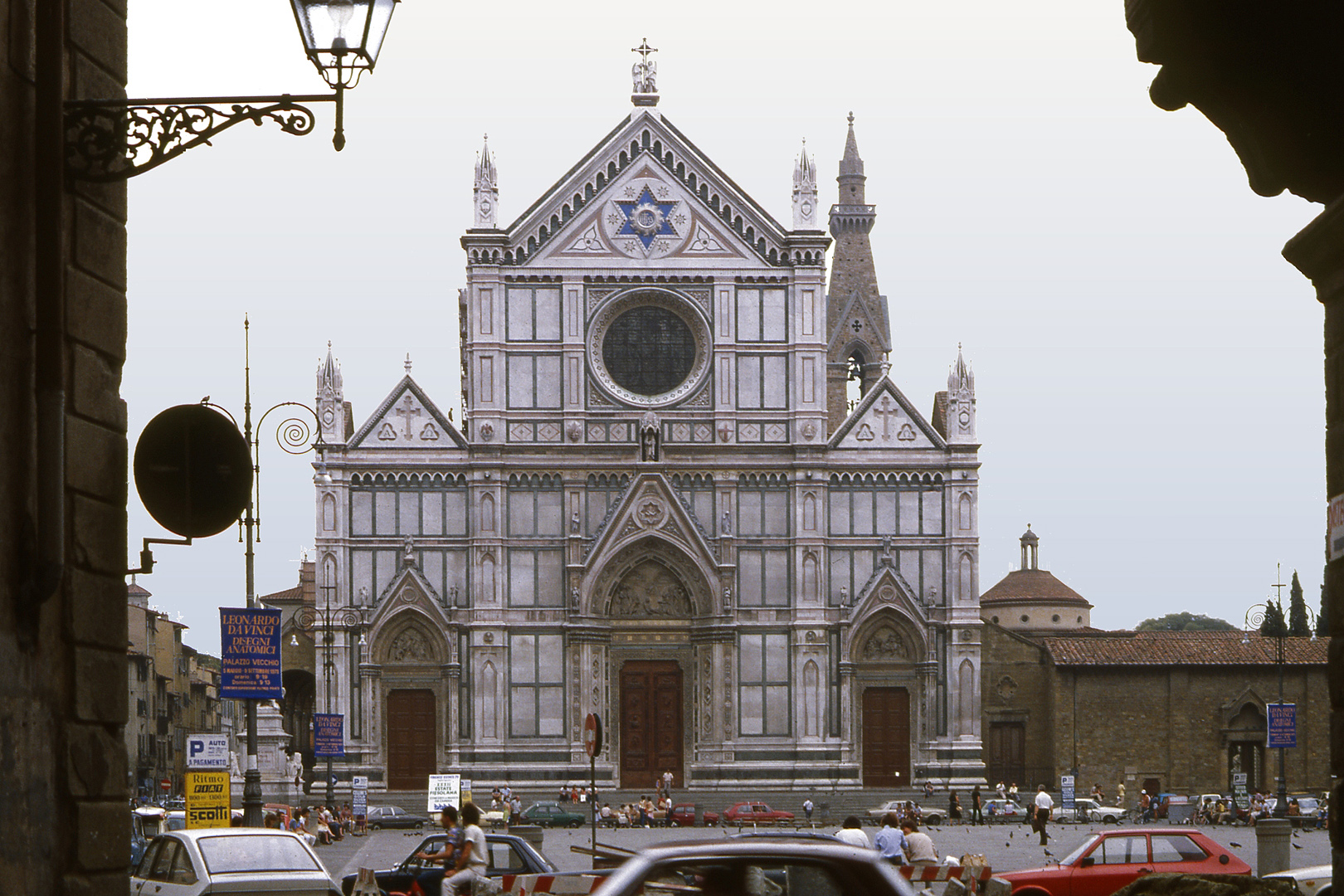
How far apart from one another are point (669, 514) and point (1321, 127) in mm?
47085

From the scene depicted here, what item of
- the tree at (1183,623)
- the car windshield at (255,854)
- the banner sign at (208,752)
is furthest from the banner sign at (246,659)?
the tree at (1183,623)

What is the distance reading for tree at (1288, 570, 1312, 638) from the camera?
8419 centimetres

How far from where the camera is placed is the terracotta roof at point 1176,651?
6119 cm

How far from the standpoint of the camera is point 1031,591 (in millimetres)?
86875

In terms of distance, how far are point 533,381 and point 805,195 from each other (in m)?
9.66

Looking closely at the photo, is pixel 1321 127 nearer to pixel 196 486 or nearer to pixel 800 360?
pixel 196 486

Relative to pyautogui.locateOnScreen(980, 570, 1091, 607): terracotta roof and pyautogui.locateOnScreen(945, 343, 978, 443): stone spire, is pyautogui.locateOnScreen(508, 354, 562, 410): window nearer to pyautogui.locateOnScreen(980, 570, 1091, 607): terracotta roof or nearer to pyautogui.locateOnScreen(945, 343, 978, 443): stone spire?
pyautogui.locateOnScreen(945, 343, 978, 443): stone spire

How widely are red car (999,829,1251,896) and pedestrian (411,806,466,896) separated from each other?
246 inches

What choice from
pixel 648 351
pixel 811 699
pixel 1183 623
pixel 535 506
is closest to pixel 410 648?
pixel 535 506

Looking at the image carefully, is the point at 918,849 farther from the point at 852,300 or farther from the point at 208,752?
the point at 852,300

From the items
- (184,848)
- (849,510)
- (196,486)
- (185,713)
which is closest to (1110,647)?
(849,510)

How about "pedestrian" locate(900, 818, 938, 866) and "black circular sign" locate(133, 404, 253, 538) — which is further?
"pedestrian" locate(900, 818, 938, 866)

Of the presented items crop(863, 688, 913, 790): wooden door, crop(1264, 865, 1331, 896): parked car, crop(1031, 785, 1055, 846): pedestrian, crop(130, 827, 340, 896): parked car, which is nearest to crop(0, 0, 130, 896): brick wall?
crop(130, 827, 340, 896): parked car

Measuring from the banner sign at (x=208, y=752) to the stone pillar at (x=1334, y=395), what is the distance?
16209 millimetres
